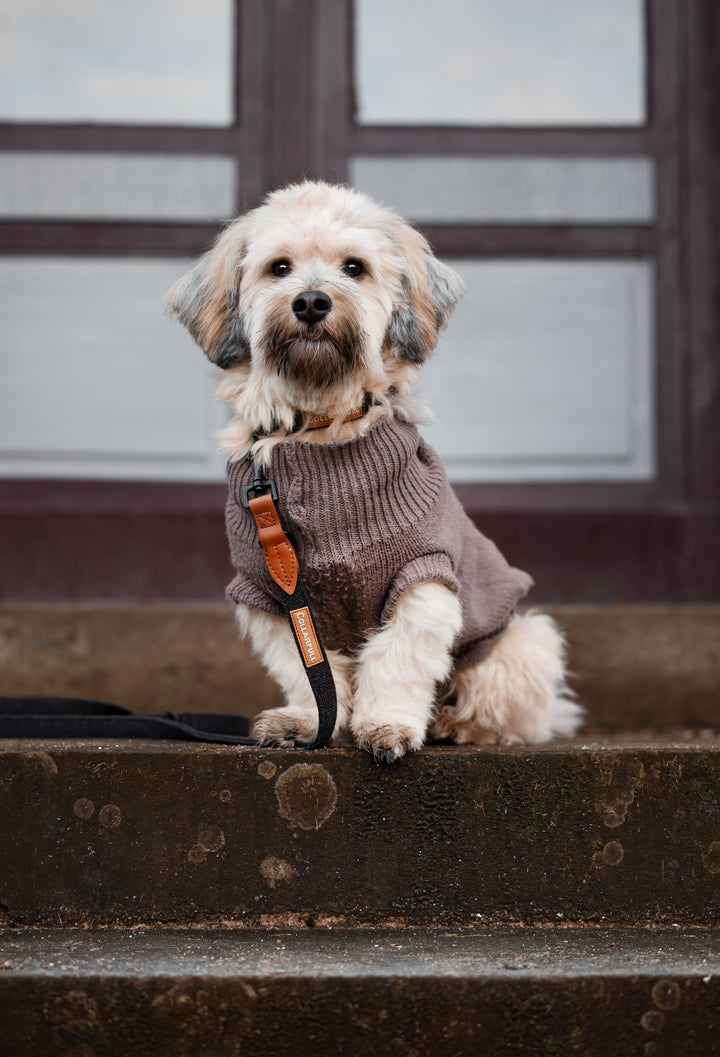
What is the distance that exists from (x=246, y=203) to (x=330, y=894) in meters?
3.17

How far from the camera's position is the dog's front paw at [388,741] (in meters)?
2.22

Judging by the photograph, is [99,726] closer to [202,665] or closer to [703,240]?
[202,665]

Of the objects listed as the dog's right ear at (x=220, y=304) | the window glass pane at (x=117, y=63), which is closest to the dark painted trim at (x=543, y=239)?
the window glass pane at (x=117, y=63)

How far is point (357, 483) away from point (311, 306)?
0.41 metres

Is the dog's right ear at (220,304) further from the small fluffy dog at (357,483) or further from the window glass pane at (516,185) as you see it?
the window glass pane at (516,185)

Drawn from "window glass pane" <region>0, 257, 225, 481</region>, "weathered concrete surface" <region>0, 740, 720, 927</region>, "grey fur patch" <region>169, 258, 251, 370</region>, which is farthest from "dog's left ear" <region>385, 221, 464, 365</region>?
"window glass pane" <region>0, 257, 225, 481</region>

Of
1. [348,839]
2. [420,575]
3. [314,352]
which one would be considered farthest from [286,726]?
[314,352]

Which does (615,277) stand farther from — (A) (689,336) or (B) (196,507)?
(B) (196,507)

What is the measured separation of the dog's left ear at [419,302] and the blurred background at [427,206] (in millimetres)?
1820

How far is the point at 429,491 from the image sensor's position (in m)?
2.53

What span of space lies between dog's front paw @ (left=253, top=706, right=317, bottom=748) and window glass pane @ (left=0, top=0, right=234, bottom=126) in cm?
303

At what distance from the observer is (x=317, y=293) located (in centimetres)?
246

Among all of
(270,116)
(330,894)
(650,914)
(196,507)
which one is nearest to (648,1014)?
(650,914)

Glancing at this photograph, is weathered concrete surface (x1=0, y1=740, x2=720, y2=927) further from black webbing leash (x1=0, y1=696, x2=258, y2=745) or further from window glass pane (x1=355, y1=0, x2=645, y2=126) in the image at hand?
window glass pane (x1=355, y1=0, x2=645, y2=126)
